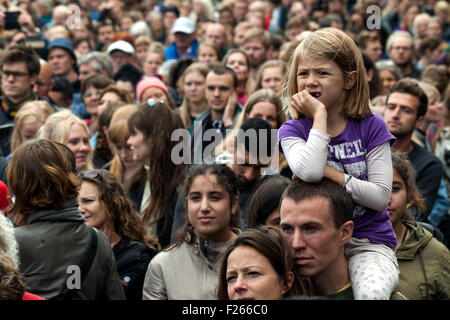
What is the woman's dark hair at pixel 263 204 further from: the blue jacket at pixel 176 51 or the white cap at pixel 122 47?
the blue jacket at pixel 176 51

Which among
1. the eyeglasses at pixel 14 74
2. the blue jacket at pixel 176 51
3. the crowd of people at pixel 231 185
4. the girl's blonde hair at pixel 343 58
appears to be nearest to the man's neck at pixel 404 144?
the crowd of people at pixel 231 185

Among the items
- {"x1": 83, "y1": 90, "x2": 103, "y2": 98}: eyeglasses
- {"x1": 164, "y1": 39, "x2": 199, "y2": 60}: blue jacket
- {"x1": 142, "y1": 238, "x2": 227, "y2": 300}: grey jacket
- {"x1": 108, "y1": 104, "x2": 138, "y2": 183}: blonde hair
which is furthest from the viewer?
{"x1": 164, "y1": 39, "x2": 199, "y2": 60}: blue jacket

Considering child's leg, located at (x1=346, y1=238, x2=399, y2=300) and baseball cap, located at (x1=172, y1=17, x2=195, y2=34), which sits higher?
baseball cap, located at (x1=172, y1=17, x2=195, y2=34)

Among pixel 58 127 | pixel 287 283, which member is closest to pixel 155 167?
→ pixel 58 127

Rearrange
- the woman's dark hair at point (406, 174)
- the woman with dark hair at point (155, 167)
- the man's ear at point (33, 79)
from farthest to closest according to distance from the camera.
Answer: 1. the man's ear at point (33, 79)
2. the woman with dark hair at point (155, 167)
3. the woman's dark hair at point (406, 174)

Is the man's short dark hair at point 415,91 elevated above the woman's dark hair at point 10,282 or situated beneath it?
elevated above

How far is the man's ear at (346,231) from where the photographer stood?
3.52 meters

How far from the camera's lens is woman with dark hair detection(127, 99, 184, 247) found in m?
6.32

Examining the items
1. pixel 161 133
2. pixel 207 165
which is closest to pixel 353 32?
pixel 161 133

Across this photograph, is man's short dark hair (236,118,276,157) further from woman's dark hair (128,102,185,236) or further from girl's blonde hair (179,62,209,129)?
girl's blonde hair (179,62,209,129)

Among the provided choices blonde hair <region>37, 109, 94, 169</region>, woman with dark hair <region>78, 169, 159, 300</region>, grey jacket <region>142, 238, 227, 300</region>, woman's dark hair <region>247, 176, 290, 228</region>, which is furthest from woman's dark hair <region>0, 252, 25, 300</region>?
blonde hair <region>37, 109, 94, 169</region>

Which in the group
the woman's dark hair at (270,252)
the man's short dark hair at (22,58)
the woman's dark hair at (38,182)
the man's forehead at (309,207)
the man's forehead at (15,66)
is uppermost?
the man's short dark hair at (22,58)
